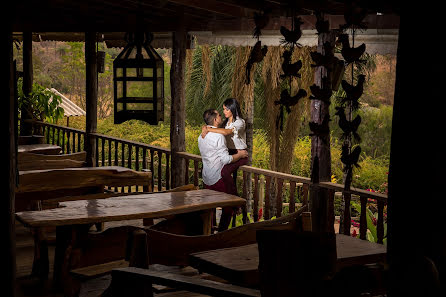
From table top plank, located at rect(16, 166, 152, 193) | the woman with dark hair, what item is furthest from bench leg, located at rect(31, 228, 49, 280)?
the woman with dark hair

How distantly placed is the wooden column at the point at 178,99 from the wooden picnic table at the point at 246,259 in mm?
3655

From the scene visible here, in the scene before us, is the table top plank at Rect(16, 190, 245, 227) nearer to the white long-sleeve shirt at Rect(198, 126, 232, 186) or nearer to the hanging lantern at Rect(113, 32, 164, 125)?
the hanging lantern at Rect(113, 32, 164, 125)

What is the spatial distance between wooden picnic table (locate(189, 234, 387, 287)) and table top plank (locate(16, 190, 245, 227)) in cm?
110

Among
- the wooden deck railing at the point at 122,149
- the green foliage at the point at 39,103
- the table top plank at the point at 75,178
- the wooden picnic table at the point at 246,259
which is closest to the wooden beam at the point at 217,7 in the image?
the table top plank at the point at 75,178

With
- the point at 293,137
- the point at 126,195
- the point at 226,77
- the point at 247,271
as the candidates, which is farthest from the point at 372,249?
the point at 226,77

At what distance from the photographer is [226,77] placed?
19562mm

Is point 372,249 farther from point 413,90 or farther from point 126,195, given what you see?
point 126,195

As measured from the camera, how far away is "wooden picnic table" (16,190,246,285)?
164 inches

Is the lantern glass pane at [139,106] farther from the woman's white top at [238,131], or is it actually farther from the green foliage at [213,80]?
the green foliage at [213,80]

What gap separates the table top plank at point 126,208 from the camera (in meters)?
4.14

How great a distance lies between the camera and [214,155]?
6945mm

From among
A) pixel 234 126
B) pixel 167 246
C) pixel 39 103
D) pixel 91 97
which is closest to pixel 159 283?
pixel 167 246

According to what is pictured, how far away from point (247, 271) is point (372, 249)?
0.81m

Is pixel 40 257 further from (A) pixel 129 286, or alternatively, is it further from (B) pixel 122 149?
(B) pixel 122 149
